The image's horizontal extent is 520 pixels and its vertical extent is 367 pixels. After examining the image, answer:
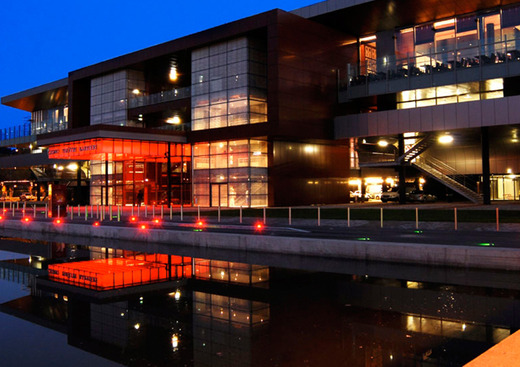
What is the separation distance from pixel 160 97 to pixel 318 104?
16.6 meters

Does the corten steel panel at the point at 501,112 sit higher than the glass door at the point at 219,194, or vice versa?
the corten steel panel at the point at 501,112

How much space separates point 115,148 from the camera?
42969mm

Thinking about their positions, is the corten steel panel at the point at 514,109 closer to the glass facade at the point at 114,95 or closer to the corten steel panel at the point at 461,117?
the corten steel panel at the point at 461,117

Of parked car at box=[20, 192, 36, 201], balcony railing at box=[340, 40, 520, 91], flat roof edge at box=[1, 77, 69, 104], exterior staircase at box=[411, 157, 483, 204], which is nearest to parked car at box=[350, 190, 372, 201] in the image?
exterior staircase at box=[411, 157, 483, 204]

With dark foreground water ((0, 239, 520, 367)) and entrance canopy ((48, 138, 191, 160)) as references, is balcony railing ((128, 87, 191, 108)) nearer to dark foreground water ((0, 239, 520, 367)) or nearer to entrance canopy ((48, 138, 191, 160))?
entrance canopy ((48, 138, 191, 160))

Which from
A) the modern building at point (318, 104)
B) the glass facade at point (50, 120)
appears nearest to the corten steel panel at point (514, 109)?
the modern building at point (318, 104)

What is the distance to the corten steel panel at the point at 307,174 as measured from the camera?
1670 inches

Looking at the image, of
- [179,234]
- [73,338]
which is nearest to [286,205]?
[179,234]

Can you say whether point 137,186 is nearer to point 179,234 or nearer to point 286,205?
point 286,205

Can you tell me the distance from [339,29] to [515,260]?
3749cm

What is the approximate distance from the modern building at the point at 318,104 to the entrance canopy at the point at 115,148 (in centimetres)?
12

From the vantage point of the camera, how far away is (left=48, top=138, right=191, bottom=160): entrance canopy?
42.7 meters

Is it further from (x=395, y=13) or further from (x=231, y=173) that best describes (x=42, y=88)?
(x=395, y=13)

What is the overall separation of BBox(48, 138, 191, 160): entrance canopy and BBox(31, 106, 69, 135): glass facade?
27098 mm
